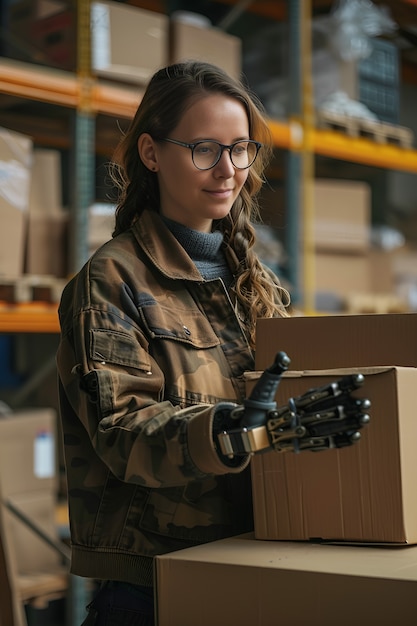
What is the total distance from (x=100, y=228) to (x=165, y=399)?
2357 mm

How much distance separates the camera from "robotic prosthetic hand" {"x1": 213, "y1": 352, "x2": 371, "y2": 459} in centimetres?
138

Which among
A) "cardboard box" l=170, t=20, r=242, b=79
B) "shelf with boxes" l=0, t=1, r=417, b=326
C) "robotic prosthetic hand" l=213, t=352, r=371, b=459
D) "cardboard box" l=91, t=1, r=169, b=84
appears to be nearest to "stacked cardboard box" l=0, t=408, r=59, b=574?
"shelf with boxes" l=0, t=1, r=417, b=326

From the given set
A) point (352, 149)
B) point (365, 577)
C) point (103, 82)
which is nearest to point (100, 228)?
point (103, 82)

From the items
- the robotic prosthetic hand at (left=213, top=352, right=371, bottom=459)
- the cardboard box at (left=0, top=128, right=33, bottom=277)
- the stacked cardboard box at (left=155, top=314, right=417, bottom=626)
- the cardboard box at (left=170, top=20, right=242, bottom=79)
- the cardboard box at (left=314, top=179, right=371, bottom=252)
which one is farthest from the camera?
the cardboard box at (left=314, top=179, right=371, bottom=252)

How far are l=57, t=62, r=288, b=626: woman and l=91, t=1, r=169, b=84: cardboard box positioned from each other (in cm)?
218

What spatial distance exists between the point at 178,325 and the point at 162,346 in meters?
0.07

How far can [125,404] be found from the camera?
63.2 inches

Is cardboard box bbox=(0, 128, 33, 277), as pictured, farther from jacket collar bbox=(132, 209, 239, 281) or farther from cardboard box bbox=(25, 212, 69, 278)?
jacket collar bbox=(132, 209, 239, 281)

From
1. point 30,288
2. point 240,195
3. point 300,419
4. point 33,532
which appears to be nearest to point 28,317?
point 30,288

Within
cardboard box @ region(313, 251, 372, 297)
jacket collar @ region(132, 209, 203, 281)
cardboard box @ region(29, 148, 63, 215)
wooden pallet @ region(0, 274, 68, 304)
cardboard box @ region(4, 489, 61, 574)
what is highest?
cardboard box @ region(29, 148, 63, 215)

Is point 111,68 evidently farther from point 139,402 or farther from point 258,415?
point 258,415

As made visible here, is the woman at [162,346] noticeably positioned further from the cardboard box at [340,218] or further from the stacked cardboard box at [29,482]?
the cardboard box at [340,218]

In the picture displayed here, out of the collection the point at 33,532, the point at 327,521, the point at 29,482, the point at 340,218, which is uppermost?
the point at 340,218

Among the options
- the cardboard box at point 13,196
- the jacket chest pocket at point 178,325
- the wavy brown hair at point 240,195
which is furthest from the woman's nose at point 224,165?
the cardboard box at point 13,196
